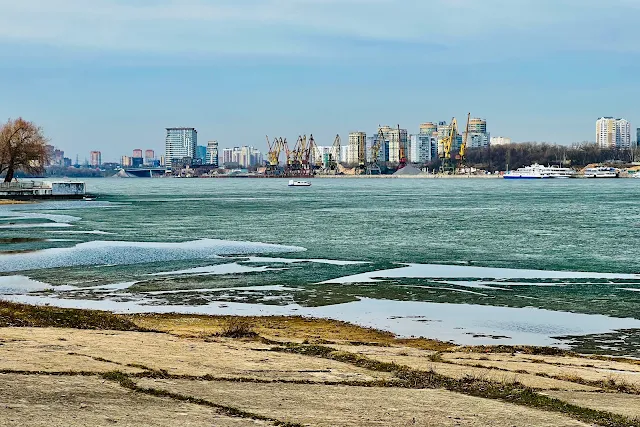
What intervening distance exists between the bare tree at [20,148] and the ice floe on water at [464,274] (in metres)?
86.9

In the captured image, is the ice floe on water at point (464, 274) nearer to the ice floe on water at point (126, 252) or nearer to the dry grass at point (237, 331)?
the ice floe on water at point (126, 252)

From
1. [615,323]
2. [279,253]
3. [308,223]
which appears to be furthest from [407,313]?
A: [308,223]

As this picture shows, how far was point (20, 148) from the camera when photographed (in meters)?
114

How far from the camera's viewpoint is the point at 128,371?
13.8m

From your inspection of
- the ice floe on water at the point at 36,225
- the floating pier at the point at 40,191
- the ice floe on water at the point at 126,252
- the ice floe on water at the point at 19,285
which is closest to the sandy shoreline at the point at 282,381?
the ice floe on water at the point at 19,285

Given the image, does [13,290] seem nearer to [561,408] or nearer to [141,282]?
[141,282]

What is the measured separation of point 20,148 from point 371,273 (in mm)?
88082

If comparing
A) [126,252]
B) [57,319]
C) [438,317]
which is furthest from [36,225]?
[57,319]

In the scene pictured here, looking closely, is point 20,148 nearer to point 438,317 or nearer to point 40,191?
point 40,191

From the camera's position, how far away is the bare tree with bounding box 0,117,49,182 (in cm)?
11400

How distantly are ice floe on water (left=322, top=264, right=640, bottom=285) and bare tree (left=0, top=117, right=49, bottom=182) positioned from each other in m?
86.9

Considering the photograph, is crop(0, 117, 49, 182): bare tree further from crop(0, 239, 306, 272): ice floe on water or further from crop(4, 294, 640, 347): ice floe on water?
crop(4, 294, 640, 347): ice floe on water

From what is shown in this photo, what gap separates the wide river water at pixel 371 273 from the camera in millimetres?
25031

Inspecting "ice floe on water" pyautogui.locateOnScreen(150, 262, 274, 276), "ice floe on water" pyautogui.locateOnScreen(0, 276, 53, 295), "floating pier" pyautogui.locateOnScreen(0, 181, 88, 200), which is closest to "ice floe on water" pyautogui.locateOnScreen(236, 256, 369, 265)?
"ice floe on water" pyautogui.locateOnScreen(150, 262, 274, 276)
